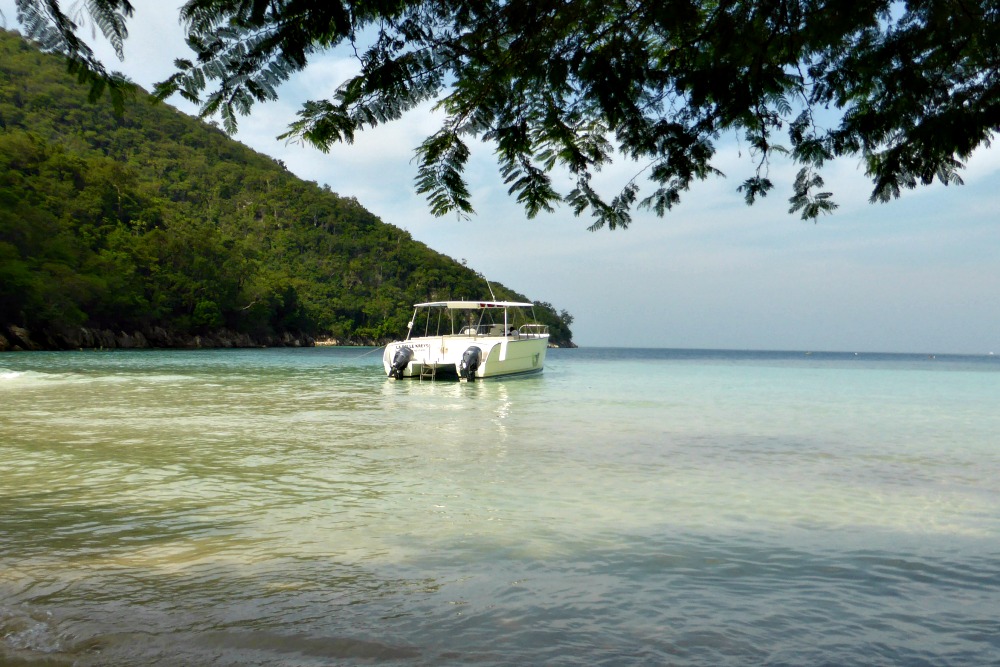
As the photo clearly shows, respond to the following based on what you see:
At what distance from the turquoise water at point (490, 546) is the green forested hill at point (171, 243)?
254 cm

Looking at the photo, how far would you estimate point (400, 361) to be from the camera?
24734mm

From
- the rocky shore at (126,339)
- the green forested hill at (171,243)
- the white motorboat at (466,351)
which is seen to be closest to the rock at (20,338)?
the rocky shore at (126,339)

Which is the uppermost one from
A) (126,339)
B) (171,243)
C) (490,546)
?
(171,243)

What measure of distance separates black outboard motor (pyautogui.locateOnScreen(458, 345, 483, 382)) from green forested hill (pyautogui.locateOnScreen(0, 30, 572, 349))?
12.9 m

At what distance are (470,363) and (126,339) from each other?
4692 centimetres

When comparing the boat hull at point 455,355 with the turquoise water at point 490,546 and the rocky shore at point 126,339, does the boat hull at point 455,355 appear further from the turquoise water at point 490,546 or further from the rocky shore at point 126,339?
the rocky shore at point 126,339

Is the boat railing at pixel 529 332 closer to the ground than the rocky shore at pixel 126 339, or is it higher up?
higher up

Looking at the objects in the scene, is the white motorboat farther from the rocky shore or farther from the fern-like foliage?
the rocky shore

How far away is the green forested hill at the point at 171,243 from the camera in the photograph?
166 feet

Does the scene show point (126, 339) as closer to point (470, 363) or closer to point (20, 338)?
point (20, 338)

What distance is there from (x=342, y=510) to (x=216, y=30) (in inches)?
161

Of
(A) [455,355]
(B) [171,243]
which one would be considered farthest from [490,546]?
(B) [171,243]

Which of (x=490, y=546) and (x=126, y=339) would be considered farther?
(x=126, y=339)

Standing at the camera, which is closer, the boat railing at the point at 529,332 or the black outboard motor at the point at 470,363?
the black outboard motor at the point at 470,363
